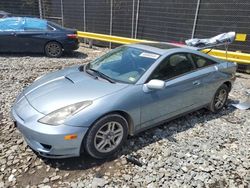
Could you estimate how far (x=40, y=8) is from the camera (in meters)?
14.8

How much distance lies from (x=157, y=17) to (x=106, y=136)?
7.37 meters

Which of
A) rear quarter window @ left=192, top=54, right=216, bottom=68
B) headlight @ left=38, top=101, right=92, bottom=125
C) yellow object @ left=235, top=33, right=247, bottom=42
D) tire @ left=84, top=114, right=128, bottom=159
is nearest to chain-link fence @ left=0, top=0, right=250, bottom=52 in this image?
yellow object @ left=235, top=33, right=247, bottom=42

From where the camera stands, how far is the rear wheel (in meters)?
9.14

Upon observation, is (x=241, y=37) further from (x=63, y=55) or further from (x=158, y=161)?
(x=63, y=55)

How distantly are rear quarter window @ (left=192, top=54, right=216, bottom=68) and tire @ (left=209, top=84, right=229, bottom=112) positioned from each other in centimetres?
58

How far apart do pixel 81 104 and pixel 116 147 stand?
2.62 feet

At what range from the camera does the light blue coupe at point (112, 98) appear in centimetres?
290

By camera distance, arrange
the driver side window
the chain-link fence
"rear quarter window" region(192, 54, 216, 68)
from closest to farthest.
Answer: the driver side window → "rear quarter window" region(192, 54, 216, 68) → the chain-link fence

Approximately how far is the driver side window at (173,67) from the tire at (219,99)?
36.7 inches

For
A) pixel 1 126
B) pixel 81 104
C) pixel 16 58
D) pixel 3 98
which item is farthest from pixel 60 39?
pixel 81 104

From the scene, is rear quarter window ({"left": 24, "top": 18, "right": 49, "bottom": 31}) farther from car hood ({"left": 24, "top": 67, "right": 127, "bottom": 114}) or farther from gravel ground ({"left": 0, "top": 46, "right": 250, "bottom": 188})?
car hood ({"left": 24, "top": 67, "right": 127, "bottom": 114})

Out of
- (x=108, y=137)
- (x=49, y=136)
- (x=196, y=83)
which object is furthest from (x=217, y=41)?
(x=49, y=136)

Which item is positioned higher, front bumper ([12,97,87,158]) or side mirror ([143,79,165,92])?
side mirror ([143,79,165,92])

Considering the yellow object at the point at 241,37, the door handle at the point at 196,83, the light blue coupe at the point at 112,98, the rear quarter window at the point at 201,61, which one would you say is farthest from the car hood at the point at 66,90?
the yellow object at the point at 241,37
